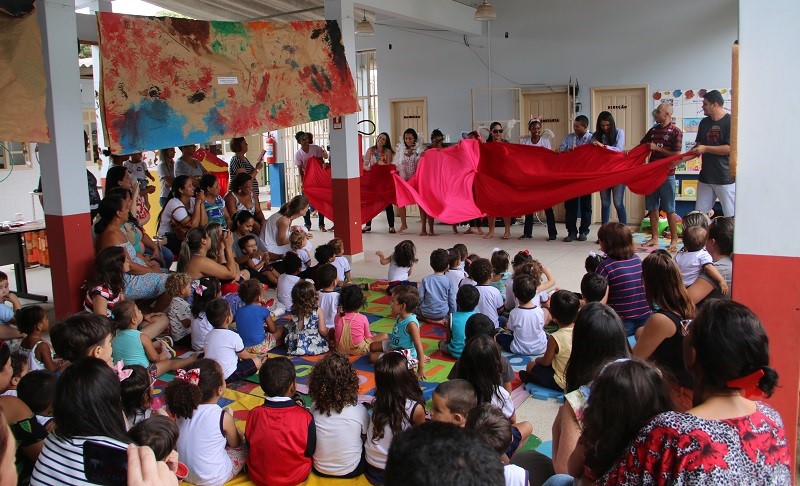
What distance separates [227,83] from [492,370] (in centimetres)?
488

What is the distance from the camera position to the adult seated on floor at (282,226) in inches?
310

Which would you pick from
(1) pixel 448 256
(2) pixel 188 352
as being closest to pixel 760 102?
(1) pixel 448 256

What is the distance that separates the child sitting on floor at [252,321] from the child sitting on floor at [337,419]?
6.34ft

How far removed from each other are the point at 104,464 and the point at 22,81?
4628mm

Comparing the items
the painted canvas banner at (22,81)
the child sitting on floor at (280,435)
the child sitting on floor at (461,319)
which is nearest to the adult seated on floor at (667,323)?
the child sitting on floor at (461,319)

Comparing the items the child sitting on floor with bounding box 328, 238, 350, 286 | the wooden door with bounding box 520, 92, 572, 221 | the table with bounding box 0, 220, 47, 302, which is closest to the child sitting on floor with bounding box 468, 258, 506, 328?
the child sitting on floor with bounding box 328, 238, 350, 286

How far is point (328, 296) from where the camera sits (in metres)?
5.88

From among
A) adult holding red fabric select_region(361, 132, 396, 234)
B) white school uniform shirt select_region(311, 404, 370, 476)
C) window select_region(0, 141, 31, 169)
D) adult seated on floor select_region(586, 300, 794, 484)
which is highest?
window select_region(0, 141, 31, 169)

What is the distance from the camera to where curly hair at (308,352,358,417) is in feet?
11.9

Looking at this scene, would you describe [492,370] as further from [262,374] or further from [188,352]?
[188,352]

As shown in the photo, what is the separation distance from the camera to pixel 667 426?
6.52 feet

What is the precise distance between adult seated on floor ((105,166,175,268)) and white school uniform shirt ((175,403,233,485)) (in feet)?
12.6

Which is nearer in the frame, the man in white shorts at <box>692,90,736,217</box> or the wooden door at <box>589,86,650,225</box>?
the man in white shorts at <box>692,90,736,217</box>

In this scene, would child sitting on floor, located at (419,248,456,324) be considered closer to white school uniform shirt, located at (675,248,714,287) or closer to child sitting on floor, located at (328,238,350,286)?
child sitting on floor, located at (328,238,350,286)
